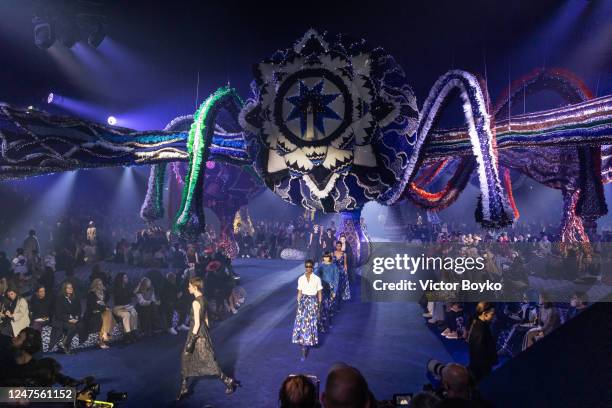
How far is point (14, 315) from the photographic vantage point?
6.95 meters

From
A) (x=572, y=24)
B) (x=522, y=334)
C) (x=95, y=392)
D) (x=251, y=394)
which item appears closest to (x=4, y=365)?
(x=95, y=392)

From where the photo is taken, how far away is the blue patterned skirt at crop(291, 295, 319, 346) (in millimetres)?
6762

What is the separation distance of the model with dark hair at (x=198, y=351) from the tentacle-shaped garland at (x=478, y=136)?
3613 mm

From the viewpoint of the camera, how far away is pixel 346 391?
6.30 feet

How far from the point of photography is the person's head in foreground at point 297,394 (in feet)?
7.45

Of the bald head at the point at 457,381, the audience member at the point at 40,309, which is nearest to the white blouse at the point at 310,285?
the bald head at the point at 457,381

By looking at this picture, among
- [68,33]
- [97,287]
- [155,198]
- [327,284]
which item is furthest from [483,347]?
[68,33]

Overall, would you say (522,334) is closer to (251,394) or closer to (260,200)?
(251,394)

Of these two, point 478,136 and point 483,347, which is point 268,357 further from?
point 478,136

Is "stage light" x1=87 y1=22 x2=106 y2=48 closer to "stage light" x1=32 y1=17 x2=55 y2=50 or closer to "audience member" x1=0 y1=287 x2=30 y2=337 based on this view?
"stage light" x1=32 y1=17 x2=55 y2=50

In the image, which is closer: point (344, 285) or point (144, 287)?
point (144, 287)

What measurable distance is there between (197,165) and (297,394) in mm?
4576

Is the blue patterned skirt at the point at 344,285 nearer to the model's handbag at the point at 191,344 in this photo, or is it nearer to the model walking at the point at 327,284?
the model walking at the point at 327,284

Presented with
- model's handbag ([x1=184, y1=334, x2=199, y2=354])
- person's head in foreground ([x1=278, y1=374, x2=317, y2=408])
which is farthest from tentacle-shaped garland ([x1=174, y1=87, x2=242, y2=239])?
person's head in foreground ([x1=278, y1=374, x2=317, y2=408])
